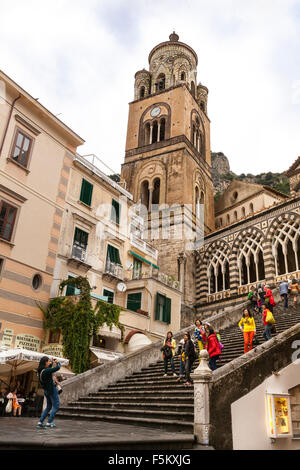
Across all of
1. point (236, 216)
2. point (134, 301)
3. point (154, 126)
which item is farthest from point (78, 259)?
point (154, 126)

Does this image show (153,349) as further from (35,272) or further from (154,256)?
(154,256)

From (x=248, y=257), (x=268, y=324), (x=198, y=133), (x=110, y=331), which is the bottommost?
(x=268, y=324)

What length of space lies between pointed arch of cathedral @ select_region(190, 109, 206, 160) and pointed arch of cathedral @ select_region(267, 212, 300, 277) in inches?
671

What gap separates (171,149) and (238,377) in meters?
30.2

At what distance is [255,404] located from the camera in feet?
24.2

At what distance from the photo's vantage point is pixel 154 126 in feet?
128

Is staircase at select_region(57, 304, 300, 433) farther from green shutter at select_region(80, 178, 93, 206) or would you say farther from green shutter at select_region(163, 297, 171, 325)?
green shutter at select_region(80, 178, 93, 206)

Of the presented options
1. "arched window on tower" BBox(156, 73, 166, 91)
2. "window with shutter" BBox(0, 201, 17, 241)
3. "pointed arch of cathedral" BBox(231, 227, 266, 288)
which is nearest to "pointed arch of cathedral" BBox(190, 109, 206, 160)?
"arched window on tower" BBox(156, 73, 166, 91)

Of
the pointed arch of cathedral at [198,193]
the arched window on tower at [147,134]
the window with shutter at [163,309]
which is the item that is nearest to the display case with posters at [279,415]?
the window with shutter at [163,309]

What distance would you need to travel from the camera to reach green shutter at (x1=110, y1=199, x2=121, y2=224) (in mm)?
21750

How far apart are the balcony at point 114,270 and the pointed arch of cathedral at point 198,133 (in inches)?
851

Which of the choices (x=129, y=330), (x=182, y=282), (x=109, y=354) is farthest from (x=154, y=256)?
(x=109, y=354)

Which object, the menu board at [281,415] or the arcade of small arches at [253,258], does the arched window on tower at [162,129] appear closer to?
the arcade of small arches at [253,258]

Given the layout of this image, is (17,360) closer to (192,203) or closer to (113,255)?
(113,255)
